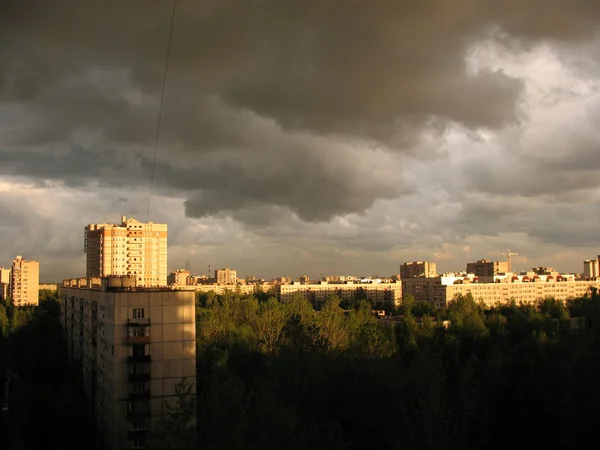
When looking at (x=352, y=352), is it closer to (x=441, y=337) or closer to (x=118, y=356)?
(x=118, y=356)

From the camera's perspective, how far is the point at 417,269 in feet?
430

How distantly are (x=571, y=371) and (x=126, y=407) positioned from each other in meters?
15.4

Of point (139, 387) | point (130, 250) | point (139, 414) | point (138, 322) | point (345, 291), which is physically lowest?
point (345, 291)

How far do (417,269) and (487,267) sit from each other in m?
19.7

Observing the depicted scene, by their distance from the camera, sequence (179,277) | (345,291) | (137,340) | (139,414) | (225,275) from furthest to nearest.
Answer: (225,275)
(179,277)
(345,291)
(137,340)
(139,414)

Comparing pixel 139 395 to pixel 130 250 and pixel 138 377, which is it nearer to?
pixel 138 377

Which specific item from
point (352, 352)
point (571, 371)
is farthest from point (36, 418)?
point (571, 371)

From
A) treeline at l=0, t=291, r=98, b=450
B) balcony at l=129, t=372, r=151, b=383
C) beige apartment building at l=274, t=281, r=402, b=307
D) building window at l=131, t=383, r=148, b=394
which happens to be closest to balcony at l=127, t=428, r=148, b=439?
building window at l=131, t=383, r=148, b=394

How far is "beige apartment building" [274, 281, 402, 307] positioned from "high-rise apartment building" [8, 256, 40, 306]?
39778 millimetres

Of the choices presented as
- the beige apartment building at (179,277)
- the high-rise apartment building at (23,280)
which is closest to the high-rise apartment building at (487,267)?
the beige apartment building at (179,277)

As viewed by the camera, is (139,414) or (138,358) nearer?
(139,414)

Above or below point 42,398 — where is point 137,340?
above

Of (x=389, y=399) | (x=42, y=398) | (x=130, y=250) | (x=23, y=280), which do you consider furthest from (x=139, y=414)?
(x=23, y=280)

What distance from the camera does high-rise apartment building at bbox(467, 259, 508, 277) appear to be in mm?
112812
